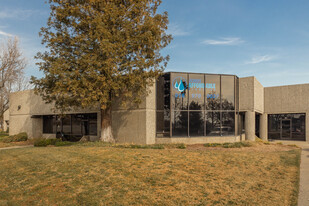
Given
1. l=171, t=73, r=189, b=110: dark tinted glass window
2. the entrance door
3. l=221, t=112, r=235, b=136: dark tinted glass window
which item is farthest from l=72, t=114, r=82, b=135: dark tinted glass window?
the entrance door

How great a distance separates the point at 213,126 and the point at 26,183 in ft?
46.6

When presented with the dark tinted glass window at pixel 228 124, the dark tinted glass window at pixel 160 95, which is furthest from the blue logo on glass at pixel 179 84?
the dark tinted glass window at pixel 228 124

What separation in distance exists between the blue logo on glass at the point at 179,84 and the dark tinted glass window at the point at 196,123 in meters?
2.03

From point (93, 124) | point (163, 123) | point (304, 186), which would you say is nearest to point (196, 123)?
point (163, 123)

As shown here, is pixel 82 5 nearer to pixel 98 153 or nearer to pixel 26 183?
pixel 98 153

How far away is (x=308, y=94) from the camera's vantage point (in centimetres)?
2420

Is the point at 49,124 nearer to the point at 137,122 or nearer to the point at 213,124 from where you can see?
the point at 137,122

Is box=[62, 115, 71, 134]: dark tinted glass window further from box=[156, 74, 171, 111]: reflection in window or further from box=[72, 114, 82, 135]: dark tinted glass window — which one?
box=[156, 74, 171, 111]: reflection in window

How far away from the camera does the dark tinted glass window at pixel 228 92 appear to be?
1961cm

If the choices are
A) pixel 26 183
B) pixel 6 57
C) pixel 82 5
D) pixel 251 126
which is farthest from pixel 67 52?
pixel 6 57

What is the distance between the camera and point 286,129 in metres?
25.9

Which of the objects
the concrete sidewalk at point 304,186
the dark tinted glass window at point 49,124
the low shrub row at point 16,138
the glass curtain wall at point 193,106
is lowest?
the low shrub row at point 16,138

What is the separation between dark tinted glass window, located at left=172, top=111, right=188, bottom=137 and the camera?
17984 mm

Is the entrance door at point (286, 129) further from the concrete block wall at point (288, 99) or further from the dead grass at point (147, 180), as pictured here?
the dead grass at point (147, 180)
